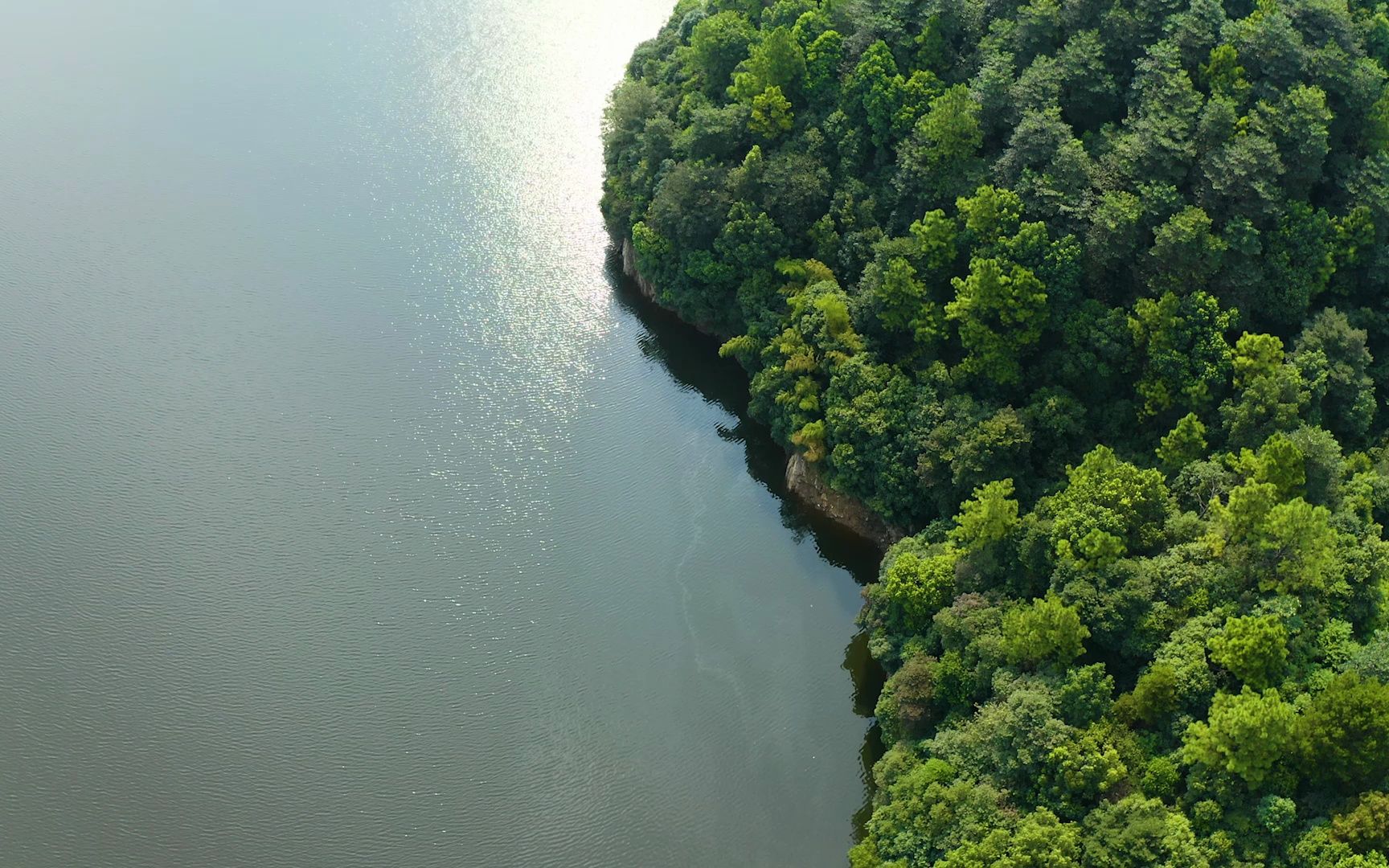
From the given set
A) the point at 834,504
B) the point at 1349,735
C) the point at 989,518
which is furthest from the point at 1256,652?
the point at 834,504

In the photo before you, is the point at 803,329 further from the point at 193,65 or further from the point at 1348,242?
the point at 193,65

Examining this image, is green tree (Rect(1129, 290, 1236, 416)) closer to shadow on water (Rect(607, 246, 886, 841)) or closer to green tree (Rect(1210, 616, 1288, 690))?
green tree (Rect(1210, 616, 1288, 690))

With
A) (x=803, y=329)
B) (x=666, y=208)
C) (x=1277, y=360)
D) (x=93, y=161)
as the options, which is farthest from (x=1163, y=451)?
(x=93, y=161)

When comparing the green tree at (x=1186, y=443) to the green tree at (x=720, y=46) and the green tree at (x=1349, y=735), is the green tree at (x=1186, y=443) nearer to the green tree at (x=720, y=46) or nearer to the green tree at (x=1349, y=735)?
the green tree at (x=1349, y=735)

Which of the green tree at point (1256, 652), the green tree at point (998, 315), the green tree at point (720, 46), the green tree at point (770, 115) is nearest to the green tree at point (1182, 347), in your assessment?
the green tree at point (998, 315)

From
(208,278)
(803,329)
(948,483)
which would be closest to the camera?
(948,483)

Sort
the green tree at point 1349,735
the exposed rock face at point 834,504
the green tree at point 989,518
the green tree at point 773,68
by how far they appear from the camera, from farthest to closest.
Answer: the green tree at point 773,68 → the exposed rock face at point 834,504 → the green tree at point 989,518 → the green tree at point 1349,735

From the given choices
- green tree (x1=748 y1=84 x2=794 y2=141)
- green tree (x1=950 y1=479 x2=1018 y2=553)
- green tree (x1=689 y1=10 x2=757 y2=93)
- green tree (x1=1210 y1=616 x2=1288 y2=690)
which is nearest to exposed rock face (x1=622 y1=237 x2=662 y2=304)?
green tree (x1=689 y1=10 x2=757 y2=93)
